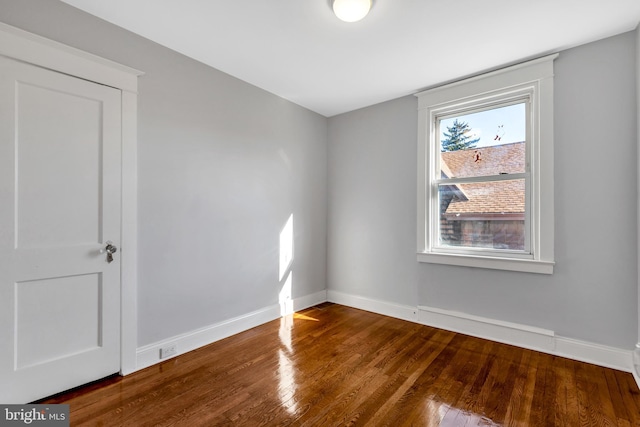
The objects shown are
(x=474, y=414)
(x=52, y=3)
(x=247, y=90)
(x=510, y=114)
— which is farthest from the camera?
(x=247, y=90)

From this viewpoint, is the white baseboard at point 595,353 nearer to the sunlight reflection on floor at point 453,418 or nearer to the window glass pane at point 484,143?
the sunlight reflection on floor at point 453,418

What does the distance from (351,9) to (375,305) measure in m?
3.07

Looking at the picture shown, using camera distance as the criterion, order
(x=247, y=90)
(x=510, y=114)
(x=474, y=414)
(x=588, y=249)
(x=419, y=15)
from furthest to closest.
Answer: (x=247, y=90), (x=510, y=114), (x=588, y=249), (x=419, y=15), (x=474, y=414)

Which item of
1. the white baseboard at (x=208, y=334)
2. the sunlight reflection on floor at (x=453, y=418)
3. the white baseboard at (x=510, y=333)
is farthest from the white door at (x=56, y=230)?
the white baseboard at (x=510, y=333)

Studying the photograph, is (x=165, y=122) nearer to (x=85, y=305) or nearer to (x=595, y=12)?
(x=85, y=305)

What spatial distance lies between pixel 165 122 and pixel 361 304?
2.99 meters

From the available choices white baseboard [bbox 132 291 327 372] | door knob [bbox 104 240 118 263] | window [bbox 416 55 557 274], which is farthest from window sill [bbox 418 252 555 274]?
door knob [bbox 104 240 118 263]

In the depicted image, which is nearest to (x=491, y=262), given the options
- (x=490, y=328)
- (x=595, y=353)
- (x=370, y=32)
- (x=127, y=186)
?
(x=490, y=328)

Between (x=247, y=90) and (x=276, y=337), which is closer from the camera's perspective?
(x=276, y=337)

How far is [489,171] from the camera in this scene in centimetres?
A: 294

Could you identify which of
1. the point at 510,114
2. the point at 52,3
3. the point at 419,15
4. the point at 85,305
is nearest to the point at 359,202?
the point at 510,114

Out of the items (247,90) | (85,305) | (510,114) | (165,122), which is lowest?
(85,305)

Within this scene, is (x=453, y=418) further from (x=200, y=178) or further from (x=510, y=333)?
(x=200, y=178)

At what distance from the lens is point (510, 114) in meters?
2.86
